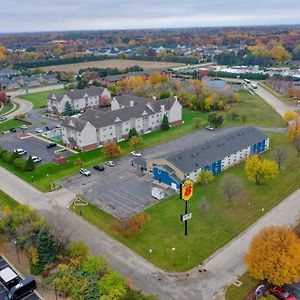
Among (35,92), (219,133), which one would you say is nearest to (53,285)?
(219,133)

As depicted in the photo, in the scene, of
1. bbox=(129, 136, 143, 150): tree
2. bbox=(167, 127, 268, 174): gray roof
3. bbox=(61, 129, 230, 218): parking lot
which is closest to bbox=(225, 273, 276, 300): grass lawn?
bbox=(61, 129, 230, 218): parking lot

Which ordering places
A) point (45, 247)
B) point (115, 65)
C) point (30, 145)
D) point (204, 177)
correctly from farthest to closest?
point (115, 65)
point (30, 145)
point (204, 177)
point (45, 247)

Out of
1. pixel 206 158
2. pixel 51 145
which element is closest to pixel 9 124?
pixel 51 145

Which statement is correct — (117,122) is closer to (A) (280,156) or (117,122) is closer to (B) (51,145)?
(B) (51,145)

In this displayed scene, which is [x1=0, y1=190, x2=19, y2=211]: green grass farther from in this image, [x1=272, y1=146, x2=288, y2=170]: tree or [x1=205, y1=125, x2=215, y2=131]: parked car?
[x1=205, y1=125, x2=215, y2=131]: parked car

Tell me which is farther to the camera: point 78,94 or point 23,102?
point 23,102

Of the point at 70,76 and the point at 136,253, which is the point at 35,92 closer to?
the point at 70,76

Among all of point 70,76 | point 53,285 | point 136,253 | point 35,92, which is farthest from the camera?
point 70,76

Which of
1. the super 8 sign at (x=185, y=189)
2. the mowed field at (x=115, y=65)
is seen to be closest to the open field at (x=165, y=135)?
the super 8 sign at (x=185, y=189)
